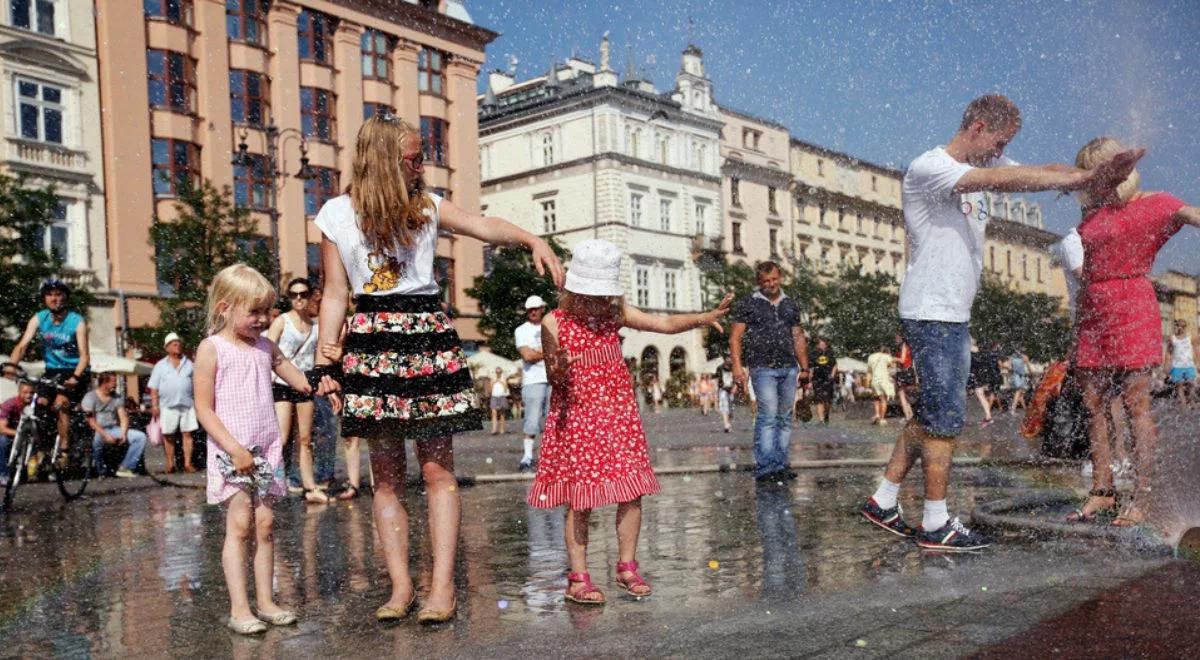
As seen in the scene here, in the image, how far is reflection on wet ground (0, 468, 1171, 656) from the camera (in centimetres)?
421

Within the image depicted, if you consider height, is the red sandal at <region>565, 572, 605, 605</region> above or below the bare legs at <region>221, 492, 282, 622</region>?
below

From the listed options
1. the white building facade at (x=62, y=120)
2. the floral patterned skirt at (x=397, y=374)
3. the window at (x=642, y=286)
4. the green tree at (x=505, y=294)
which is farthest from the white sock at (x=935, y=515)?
the window at (x=642, y=286)

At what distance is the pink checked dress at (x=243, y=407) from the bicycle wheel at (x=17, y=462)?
6929 mm

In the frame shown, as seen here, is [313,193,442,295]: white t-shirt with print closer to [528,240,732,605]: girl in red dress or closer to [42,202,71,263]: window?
[528,240,732,605]: girl in red dress

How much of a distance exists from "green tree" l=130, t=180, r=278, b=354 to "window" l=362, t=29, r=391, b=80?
1460 cm

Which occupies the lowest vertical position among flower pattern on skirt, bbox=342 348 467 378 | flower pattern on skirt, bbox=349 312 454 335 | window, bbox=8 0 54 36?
flower pattern on skirt, bbox=342 348 467 378

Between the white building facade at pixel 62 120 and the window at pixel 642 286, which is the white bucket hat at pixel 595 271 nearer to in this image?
the white building facade at pixel 62 120

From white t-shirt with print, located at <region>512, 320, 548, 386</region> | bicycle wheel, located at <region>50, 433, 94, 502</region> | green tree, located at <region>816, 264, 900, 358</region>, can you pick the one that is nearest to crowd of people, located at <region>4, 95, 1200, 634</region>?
white t-shirt with print, located at <region>512, 320, 548, 386</region>

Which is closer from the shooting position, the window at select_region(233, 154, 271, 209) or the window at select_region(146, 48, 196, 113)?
the window at select_region(146, 48, 196, 113)

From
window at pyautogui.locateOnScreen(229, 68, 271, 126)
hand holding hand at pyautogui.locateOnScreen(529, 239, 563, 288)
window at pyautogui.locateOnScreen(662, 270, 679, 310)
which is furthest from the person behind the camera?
window at pyautogui.locateOnScreen(662, 270, 679, 310)


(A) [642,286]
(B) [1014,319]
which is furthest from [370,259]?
(A) [642,286]

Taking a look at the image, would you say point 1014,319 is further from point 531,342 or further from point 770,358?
point 531,342

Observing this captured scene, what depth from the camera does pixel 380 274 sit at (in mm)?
4484

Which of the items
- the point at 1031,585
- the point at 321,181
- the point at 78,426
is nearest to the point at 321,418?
the point at 78,426
